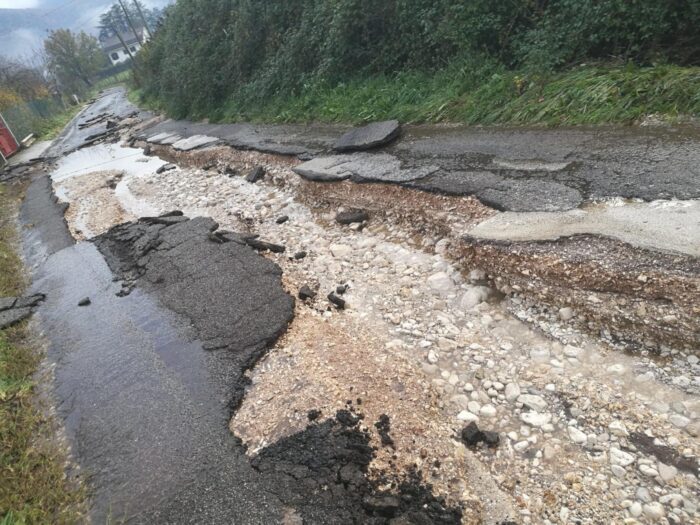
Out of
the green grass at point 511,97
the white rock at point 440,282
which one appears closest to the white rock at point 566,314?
the white rock at point 440,282

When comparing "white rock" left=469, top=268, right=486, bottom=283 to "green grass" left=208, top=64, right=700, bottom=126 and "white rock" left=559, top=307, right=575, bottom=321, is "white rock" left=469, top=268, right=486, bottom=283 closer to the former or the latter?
"white rock" left=559, top=307, right=575, bottom=321

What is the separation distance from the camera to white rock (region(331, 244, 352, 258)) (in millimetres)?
4513

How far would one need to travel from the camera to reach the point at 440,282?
12.0ft

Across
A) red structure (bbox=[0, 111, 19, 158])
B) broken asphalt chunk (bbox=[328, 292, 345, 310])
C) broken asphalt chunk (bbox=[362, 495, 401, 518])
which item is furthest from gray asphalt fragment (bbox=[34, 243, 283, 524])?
red structure (bbox=[0, 111, 19, 158])

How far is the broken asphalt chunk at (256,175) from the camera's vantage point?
23.6ft

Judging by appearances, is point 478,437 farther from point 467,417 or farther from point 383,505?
point 383,505

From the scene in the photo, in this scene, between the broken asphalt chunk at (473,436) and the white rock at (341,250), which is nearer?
the broken asphalt chunk at (473,436)

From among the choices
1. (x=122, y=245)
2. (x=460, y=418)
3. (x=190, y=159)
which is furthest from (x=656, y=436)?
(x=190, y=159)

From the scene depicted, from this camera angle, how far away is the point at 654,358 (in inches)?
98.1

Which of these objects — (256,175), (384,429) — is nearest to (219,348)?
(384,429)

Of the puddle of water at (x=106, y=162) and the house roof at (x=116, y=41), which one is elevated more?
the house roof at (x=116, y=41)

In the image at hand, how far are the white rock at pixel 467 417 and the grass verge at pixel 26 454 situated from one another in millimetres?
2381

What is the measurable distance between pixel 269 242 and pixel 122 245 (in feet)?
7.92

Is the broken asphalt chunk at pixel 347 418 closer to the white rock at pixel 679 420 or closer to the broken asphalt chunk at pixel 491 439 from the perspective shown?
the broken asphalt chunk at pixel 491 439
